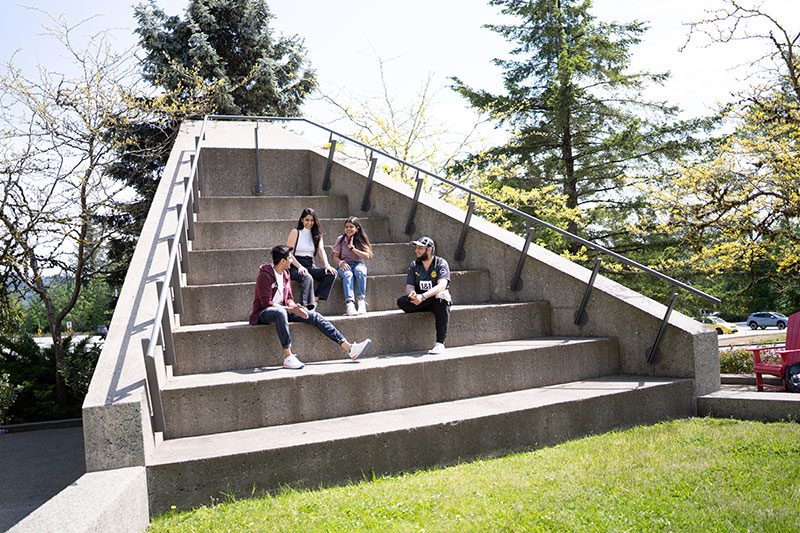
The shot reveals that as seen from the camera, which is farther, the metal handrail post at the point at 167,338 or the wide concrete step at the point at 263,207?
the wide concrete step at the point at 263,207

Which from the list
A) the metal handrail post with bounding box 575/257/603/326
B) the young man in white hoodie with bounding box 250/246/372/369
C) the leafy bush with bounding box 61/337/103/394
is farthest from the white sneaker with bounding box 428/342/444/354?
the leafy bush with bounding box 61/337/103/394

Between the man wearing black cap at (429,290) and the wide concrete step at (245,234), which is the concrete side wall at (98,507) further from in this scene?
the wide concrete step at (245,234)

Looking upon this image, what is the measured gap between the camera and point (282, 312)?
5789 millimetres

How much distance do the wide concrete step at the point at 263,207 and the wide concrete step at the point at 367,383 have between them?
3565mm

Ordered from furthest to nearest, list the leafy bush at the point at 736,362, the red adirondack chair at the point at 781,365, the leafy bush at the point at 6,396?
the leafy bush at the point at 736,362, the leafy bush at the point at 6,396, the red adirondack chair at the point at 781,365

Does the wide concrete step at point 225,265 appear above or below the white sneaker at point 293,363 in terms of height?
above

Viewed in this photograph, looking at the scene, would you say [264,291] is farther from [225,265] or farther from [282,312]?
[225,265]

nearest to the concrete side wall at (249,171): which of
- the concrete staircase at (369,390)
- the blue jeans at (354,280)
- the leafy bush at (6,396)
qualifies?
the concrete staircase at (369,390)

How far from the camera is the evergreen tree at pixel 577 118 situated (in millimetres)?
22359

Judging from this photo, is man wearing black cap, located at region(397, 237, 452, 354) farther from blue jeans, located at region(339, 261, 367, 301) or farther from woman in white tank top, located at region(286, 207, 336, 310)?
woman in white tank top, located at region(286, 207, 336, 310)

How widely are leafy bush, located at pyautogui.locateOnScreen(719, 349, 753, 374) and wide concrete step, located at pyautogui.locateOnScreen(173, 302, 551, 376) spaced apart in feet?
22.6

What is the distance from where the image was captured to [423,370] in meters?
5.78

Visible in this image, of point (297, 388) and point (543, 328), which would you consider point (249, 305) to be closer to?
point (297, 388)

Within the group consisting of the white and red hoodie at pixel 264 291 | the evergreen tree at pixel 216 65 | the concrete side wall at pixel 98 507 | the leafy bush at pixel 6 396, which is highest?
the evergreen tree at pixel 216 65
